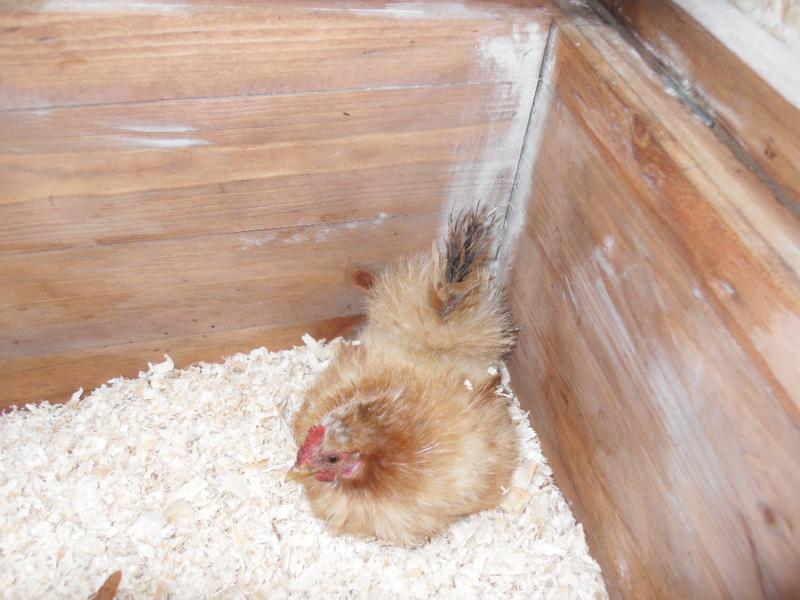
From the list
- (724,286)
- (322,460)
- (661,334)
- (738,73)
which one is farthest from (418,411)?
(738,73)

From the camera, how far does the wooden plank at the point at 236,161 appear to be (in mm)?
985

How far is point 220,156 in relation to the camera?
1.06 metres

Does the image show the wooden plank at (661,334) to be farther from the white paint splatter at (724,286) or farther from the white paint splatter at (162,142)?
the white paint splatter at (162,142)

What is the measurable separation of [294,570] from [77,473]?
19.1 inches

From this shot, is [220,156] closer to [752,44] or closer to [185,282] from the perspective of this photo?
[185,282]

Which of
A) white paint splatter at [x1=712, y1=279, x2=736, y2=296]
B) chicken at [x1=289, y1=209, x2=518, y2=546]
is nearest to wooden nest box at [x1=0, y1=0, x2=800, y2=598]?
white paint splatter at [x1=712, y1=279, x2=736, y2=296]

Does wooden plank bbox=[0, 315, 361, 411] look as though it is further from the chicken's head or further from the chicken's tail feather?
the chicken's head

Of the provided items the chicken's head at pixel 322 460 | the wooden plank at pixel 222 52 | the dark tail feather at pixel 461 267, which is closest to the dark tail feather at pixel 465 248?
the dark tail feather at pixel 461 267

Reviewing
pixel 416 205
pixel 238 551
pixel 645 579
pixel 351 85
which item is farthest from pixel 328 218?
pixel 645 579

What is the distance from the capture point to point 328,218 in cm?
121

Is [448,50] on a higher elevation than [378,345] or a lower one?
higher

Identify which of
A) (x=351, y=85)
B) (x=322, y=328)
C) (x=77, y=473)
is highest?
(x=351, y=85)

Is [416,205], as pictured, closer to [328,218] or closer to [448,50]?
[328,218]

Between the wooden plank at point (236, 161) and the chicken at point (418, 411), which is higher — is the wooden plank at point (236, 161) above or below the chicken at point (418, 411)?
above
